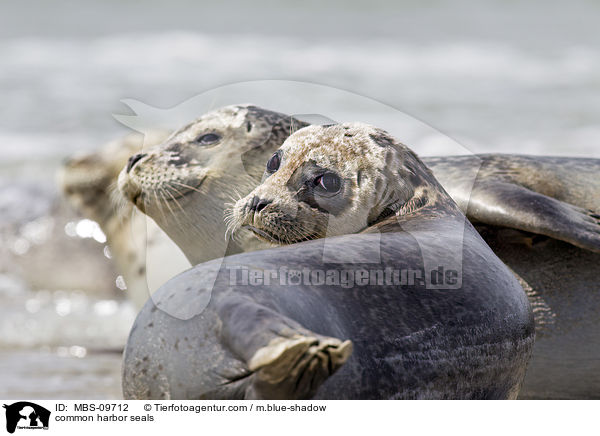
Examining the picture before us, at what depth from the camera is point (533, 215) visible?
3691 millimetres

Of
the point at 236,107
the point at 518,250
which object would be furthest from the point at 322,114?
the point at 518,250

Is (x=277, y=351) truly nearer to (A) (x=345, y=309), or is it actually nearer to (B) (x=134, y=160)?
(A) (x=345, y=309)

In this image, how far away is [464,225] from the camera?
9.25 feet

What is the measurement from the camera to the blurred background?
6703 millimetres

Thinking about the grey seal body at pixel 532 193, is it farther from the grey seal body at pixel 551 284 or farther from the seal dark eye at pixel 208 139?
the seal dark eye at pixel 208 139

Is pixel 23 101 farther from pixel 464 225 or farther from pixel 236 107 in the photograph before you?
pixel 464 225

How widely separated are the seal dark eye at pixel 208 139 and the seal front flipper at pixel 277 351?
1550 mm

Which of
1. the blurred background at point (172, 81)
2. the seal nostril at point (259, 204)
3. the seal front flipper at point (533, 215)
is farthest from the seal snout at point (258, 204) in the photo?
the blurred background at point (172, 81)

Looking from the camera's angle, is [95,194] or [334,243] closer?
[334,243]

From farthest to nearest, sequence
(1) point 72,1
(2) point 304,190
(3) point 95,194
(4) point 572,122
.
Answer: (1) point 72,1
(4) point 572,122
(3) point 95,194
(2) point 304,190

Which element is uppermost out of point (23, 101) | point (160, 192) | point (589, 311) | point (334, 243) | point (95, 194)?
point (334, 243)

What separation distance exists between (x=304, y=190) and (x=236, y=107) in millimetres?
Result: 866

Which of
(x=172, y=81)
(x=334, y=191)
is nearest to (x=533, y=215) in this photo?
(x=334, y=191)

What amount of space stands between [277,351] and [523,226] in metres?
2.26
